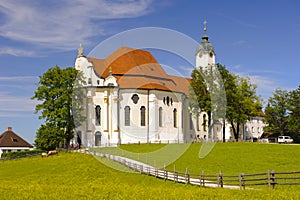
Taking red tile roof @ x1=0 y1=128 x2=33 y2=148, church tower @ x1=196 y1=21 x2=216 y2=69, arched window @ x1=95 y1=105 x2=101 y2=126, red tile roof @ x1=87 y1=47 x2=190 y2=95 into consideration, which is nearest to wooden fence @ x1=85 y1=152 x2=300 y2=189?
arched window @ x1=95 y1=105 x2=101 y2=126

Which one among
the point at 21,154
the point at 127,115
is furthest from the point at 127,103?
the point at 21,154

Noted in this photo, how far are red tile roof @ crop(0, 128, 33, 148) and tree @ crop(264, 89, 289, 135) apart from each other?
4888 centimetres

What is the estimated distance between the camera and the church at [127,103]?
208 feet

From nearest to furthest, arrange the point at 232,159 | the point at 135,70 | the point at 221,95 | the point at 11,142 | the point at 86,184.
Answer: the point at 86,184 → the point at 232,159 → the point at 221,95 → the point at 135,70 → the point at 11,142

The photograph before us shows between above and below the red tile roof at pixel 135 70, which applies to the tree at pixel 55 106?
below

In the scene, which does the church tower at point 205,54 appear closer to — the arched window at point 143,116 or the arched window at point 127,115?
the arched window at point 143,116

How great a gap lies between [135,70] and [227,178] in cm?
4009

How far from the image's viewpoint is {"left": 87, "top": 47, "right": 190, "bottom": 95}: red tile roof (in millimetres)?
66188

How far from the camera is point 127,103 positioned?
64812 mm

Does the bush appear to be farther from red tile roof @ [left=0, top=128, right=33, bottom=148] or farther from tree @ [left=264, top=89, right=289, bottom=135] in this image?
tree @ [left=264, top=89, right=289, bottom=135]

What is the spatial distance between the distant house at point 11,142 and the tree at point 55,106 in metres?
24.5

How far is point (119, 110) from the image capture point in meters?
64.1

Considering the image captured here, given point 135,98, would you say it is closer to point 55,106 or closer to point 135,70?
point 135,70

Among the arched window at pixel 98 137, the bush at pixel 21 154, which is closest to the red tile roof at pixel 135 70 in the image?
the arched window at pixel 98 137
